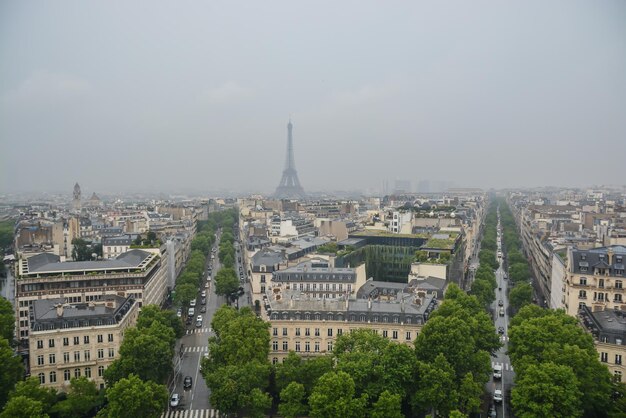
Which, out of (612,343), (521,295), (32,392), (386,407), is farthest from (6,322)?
(521,295)

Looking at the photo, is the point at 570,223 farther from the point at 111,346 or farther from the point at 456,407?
the point at 111,346

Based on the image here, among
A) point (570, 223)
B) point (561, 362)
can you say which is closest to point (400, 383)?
point (561, 362)

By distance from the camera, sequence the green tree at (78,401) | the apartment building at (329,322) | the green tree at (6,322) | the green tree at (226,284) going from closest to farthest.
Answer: the green tree at (78,401), the apartment building at (329,322), the green tree at (6,322), the green tree at (226,284)

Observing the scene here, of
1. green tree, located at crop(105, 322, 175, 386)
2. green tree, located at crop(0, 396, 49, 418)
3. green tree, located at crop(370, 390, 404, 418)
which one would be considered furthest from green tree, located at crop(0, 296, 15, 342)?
green tree, located at crop(370, 390, 404, 418)

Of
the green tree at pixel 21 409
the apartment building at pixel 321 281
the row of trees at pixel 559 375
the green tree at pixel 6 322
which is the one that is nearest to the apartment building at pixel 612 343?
the row of trees at pixel 559 375

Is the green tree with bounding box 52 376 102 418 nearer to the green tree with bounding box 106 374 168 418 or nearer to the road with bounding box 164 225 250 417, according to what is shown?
the green tree with bounding box 106 374 168 418

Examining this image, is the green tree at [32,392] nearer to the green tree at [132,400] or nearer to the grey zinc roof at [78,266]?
the green tree at [132,400]
